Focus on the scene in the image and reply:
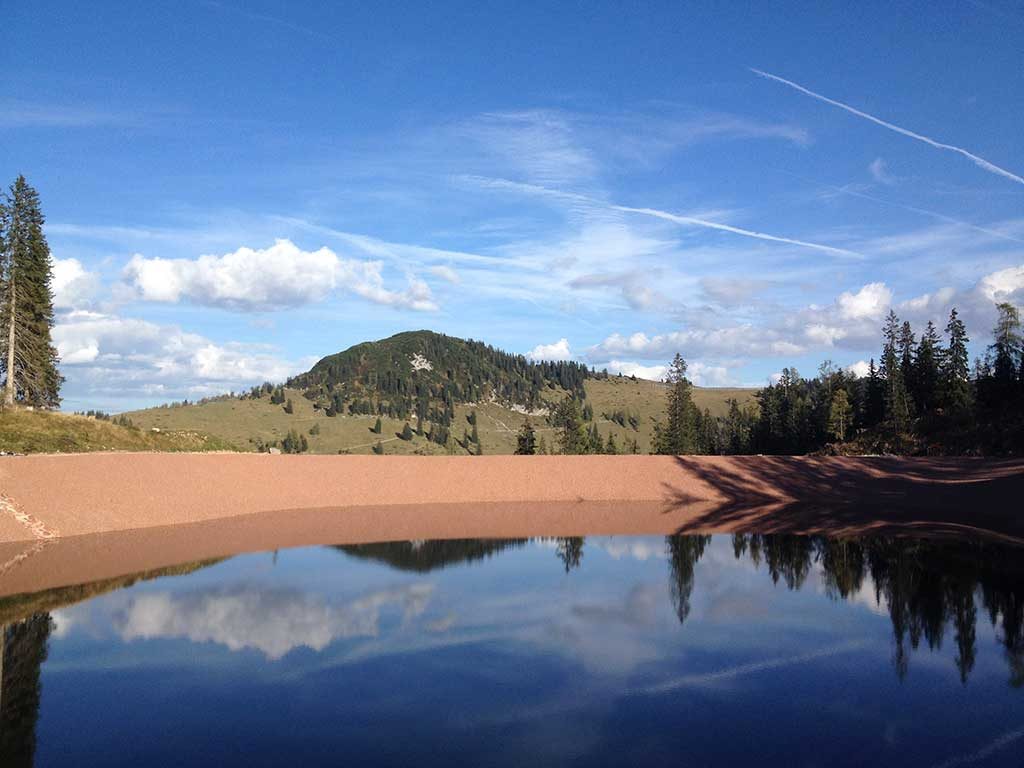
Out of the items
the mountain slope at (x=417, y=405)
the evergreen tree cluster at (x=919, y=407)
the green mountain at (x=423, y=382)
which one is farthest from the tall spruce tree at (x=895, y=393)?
the green mountain at (x=423, y=382)

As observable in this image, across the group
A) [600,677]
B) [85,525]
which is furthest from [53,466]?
[600,677]

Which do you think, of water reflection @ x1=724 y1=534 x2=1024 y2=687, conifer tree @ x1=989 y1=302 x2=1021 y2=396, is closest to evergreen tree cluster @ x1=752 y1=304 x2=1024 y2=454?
conifer tree @ x1=989 y1=302 x2=1021 y2=396

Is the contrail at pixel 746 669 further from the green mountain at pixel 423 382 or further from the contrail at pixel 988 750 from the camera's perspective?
the green mountain at pixel 423 382

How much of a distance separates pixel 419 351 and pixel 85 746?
7528 inches

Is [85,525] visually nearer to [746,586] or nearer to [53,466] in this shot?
[53,466]

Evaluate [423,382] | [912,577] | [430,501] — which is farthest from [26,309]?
[423,382]

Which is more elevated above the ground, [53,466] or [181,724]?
[53,466]

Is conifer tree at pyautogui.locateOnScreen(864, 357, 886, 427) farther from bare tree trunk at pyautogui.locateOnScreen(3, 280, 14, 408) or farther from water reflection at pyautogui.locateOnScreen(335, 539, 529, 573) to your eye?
bare tree trunk at pyautogui.locateOnScreen(3, 280, 14, 408)

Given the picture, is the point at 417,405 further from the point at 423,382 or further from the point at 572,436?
the point at 572,436

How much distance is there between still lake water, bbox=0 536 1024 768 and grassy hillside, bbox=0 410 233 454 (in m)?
23.1

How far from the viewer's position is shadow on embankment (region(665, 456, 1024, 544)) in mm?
32938

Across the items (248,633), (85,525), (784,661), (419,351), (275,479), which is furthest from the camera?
(419,351)

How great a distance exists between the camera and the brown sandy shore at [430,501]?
27.3m

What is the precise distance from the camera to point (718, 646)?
14.9m
